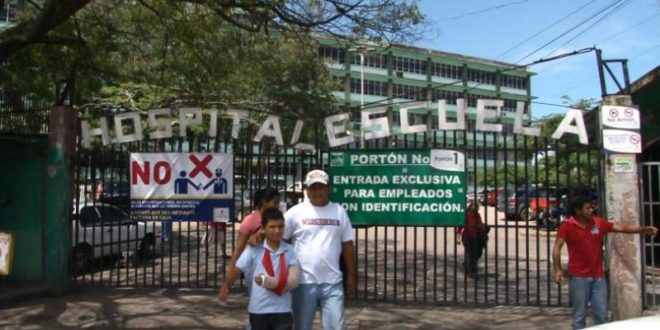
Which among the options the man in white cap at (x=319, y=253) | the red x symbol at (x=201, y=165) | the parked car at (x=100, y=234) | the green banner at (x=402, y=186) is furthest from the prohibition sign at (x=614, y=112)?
the parked car at (x=100, y=234)

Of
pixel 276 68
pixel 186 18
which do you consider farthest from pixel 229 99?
pixel 186 18

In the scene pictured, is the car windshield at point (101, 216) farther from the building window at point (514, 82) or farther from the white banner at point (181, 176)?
the building window at point (514, 82)

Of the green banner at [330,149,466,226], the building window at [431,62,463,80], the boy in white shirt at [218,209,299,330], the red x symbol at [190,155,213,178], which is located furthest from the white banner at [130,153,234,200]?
the building window at [431,62,463,80]

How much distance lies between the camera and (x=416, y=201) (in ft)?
28.0

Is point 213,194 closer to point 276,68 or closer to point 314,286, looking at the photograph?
point 314,286

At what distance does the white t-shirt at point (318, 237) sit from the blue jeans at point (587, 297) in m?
2.39

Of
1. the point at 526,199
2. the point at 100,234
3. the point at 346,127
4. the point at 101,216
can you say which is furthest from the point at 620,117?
the point at 100,234

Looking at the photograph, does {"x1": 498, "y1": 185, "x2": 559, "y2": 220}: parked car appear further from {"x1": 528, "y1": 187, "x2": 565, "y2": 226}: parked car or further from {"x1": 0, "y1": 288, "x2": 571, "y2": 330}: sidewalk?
{"x1": 0, "y1": 288, "x2": 571, "y2": 330}: sidewalk

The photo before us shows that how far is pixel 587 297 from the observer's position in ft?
20.4

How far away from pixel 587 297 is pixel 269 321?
319 cm

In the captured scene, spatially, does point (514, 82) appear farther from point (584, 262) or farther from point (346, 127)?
point (584, 262)

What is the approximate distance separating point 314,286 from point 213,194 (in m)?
4.45

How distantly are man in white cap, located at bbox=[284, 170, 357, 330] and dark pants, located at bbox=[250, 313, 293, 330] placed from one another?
35 cm

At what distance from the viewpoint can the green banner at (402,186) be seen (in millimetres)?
8445
